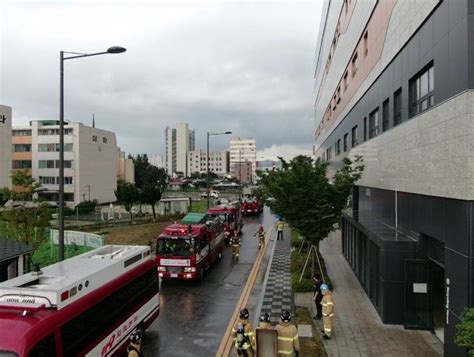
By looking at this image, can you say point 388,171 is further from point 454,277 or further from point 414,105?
point 454,277

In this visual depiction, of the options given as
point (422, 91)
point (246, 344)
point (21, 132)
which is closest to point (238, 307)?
point (246, 344)

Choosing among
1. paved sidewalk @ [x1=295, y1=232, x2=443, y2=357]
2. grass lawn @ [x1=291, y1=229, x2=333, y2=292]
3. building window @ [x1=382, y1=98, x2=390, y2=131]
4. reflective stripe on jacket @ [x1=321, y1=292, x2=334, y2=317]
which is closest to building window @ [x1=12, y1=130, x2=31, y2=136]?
grass lawn @ [x1=291, y1=229, x2=333, y2=292]

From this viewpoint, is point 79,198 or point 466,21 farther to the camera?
point 79,198

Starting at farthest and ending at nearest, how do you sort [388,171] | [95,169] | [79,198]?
[95,169] → [79,198] → [388,171]

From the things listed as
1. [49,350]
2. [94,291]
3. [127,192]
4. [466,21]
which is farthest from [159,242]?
[127,192]

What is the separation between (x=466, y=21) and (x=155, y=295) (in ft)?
32.9

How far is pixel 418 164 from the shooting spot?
11.0 meters

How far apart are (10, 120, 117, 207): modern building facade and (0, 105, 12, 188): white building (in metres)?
6.54

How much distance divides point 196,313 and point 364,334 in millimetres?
5350

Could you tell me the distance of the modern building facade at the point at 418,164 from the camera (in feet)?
27.0

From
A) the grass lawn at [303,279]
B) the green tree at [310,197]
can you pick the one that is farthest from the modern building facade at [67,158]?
the green tree at [310,197]

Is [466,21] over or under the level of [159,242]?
over

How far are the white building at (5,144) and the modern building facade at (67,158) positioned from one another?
6.54 m

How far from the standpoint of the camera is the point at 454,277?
8.60m
